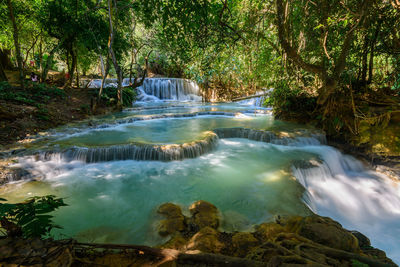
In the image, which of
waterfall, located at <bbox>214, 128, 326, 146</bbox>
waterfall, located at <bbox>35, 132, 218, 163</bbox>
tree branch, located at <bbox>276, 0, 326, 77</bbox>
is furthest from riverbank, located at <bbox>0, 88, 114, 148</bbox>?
tree branch, located at <bbox>276, 0, 326, 77</bbox>

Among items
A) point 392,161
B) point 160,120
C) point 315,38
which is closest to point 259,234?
point 315,38

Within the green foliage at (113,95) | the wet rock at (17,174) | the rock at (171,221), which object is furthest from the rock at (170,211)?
the green foliage at (113,95)

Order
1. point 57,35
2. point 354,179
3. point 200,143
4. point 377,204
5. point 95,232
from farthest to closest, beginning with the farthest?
1. point 57,35
2. point 200,143
3. point 354,179
4. point 377,204
5. point 95,232

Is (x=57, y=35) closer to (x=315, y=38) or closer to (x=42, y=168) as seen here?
(x=42, y=168)

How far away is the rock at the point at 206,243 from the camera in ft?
6.72

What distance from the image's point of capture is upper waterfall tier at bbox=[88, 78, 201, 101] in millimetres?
19969

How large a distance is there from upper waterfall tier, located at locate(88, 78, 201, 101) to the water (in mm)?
13320

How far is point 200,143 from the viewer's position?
6246 millimetres

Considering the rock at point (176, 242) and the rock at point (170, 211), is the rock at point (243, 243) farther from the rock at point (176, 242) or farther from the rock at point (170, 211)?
the rock at point (170, 211)

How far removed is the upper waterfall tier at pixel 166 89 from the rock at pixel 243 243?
18.4m

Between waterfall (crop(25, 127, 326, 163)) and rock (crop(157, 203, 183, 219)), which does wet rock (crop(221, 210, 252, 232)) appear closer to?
rock (crop(157, 203, 183, 219))

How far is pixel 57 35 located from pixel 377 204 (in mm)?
16116

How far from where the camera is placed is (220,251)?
6.81ft

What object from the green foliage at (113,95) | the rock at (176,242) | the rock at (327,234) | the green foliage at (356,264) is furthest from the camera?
the green foliage at (113,95)
